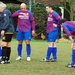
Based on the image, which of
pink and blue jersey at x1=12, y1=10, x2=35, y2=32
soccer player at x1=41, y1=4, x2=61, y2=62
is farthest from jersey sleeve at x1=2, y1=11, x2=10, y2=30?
soccer player at x1=41, y1=4, x2=61, y2=62

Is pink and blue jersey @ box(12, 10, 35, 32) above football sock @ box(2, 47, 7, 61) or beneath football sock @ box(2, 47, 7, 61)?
above

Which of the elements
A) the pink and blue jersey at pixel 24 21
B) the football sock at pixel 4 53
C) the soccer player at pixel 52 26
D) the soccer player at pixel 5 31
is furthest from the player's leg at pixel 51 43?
the football sock at pixel 4 53

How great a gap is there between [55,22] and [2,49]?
210 cm

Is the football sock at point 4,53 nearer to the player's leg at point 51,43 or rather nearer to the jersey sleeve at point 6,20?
the jersey sleeve at point 6,20

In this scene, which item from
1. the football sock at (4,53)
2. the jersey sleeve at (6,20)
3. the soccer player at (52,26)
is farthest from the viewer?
the soccer player at (52,26)

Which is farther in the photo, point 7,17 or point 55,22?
point 55,22

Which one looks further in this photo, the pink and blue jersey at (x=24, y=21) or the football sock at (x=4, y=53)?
the pink and blue jersey at (x=24, y=21)

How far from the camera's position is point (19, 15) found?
40.8 ft

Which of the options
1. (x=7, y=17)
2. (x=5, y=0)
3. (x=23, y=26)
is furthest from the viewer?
(x=5, y=0)

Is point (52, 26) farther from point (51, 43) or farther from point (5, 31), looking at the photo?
point (5, 31)

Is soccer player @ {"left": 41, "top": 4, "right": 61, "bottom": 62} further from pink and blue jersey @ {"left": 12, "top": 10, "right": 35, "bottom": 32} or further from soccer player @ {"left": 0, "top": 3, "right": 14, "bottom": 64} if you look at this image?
soccer player @ {"left": 0, "top": 3, "right": 14, "bottom": 64}

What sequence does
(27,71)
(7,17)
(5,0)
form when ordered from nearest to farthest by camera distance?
(27,71)
(7,17)
(5,0)

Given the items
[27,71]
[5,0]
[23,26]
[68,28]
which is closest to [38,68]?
[27,71]

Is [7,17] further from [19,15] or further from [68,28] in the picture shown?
[68,28]
